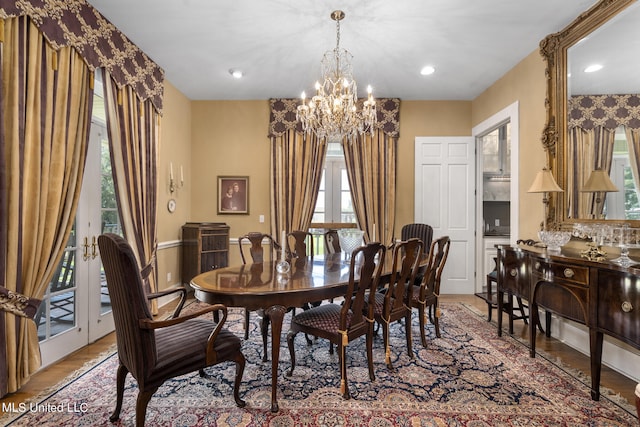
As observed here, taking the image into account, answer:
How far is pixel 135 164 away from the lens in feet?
10.9

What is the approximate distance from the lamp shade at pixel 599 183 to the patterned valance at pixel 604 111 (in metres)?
0.36

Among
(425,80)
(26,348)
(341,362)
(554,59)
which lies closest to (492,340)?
(341,362)

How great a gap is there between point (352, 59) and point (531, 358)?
3.37m

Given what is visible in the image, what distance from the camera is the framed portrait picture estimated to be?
4.93m

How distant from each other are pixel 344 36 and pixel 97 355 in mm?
3614

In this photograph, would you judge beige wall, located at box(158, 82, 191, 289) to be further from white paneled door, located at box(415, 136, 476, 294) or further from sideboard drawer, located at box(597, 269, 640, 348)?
sideboard drawer, located at box(597, 269, 640, 348)

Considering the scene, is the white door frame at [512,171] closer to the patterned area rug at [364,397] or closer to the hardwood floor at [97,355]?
the hardwood floor at [97,355]

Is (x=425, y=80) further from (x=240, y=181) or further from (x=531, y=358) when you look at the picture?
(x=531, y=358)

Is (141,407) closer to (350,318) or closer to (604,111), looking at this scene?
(350,318)

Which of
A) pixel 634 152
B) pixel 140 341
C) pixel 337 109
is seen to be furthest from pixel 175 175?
pixel 634 152

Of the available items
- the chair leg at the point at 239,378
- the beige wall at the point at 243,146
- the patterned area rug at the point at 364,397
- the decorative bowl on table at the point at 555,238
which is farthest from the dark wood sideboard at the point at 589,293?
the beige wall at the point at 243,146

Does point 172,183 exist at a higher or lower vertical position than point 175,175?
lower

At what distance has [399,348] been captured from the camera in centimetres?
280

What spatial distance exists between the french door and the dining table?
1335mm
